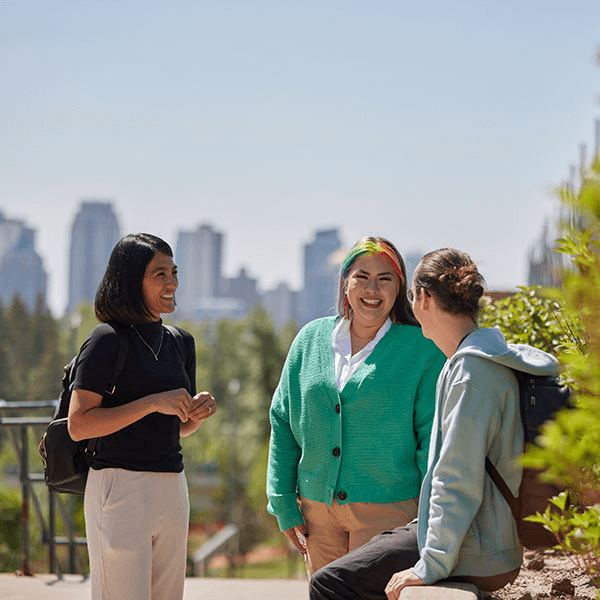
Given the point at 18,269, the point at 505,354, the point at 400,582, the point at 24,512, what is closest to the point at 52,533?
the point at 24,512

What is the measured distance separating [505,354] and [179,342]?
1.33 m

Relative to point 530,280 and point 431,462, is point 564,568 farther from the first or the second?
point 530,280

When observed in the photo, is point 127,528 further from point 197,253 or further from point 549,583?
point 197,253

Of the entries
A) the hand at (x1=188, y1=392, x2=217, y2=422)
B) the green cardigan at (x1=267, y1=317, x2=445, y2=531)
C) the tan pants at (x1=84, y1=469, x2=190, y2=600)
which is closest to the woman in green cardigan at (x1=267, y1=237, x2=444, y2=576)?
the green cardigan at (x1=267, y1=317, x2=445, y2=531)

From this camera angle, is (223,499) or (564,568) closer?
(564,568)

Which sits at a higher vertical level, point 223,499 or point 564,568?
point 564,568

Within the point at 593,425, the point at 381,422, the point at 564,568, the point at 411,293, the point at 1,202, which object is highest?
the point at 1,202

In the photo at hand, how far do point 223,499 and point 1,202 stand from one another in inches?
5645

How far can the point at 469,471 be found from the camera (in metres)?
2.20

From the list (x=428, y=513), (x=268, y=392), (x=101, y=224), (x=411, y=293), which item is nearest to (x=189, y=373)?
(x=411, y=293)

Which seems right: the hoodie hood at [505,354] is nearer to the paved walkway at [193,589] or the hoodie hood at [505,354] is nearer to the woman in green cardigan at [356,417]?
the woman in green cardigan at [356,417]

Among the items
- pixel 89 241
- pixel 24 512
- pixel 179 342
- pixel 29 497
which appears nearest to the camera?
pixel 179 342

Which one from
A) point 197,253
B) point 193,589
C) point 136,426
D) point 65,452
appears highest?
point 197,253

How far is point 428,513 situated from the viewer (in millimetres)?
2326
